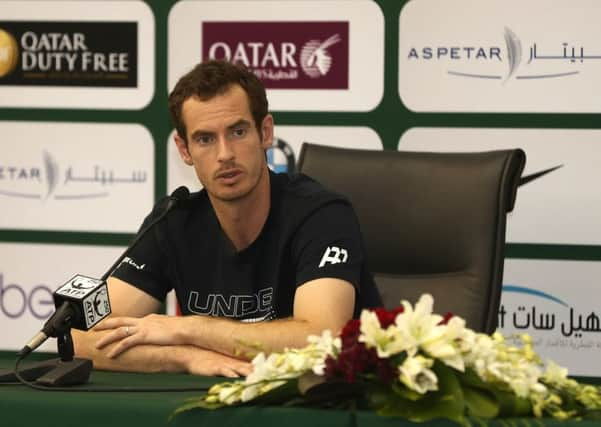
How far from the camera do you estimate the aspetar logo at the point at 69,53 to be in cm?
392

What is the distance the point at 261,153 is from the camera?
2.59 metres

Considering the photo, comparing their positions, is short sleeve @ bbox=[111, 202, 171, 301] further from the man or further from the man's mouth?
the man's mouth

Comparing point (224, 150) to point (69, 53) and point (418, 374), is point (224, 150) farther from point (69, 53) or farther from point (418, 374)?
point (69, 53)

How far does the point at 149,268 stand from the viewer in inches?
104

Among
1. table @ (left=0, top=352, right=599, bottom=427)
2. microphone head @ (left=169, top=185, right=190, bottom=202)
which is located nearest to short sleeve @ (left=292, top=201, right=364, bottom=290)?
microphone head @ (left=169, top=185, right=190, bottom=202)

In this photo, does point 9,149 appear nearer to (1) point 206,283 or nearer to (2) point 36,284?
(2) point 36,284

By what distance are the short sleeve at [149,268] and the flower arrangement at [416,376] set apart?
1142mm

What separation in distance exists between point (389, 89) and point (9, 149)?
140 centimetres

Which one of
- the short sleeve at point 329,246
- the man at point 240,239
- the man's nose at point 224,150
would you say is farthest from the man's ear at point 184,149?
the short sleeve at point 329,246

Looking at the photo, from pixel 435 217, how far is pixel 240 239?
1.57 feet

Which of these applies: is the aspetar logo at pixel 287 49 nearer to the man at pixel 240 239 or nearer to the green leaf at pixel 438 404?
the man at pixel 240 239

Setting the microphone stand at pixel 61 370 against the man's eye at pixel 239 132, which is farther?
the man's eye at pixel 239 132

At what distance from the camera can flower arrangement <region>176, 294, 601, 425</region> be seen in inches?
55.9

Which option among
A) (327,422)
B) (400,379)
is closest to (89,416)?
(327,422)
